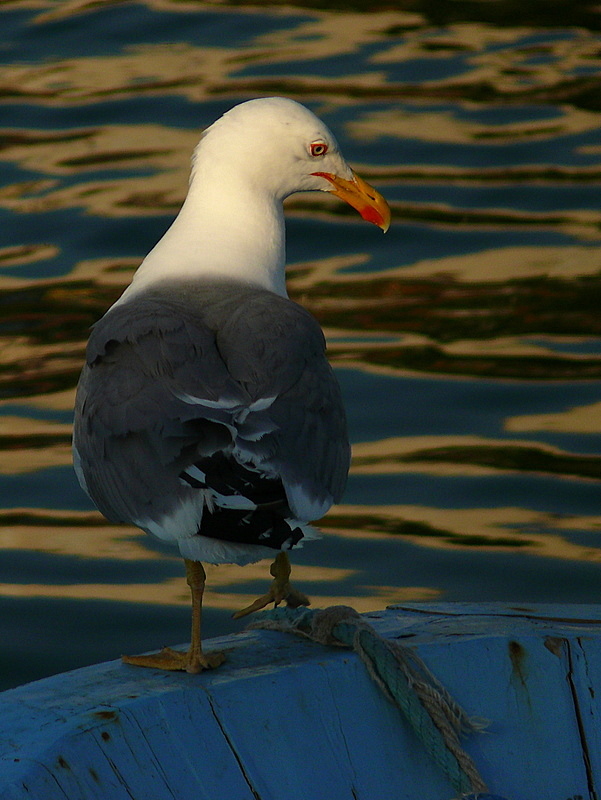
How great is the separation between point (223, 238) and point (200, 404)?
1.15 meters

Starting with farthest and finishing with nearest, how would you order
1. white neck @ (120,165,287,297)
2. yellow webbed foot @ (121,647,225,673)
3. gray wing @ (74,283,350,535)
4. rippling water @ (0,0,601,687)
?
1. rippling water @ (0,0,601,687)
2. white neck @ (120,165,287,297)
3. yellow webbed foot @ (121,647,225,673)
4. gray wing @ (74,283,350,535)

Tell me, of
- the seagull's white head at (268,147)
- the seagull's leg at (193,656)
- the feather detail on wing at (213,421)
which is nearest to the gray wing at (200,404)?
the feather detail on wing at (213,421)

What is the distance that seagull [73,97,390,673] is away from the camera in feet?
8.93

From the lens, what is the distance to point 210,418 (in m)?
2.76

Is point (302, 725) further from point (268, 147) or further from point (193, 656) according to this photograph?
point (268, 147)

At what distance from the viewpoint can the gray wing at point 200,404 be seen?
2.78m

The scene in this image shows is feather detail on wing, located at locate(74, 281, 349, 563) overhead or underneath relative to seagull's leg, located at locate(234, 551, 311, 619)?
overhead

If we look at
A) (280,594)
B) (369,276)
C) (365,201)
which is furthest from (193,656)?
(369,276)

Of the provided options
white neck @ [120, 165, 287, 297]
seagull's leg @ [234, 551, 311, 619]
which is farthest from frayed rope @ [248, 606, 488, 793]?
white neck @ [120, 165, 287, 297]

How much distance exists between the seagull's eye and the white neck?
0.17 metres

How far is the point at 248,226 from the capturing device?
3953 millimetres

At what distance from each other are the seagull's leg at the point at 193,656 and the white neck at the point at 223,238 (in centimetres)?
86

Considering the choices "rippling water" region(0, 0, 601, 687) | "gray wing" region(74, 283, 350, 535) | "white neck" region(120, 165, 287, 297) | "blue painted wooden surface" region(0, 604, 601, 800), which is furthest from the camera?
"rippling water" region(0, 0, 601, 687)

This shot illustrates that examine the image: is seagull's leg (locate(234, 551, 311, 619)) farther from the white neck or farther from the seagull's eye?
the seagull's eye
